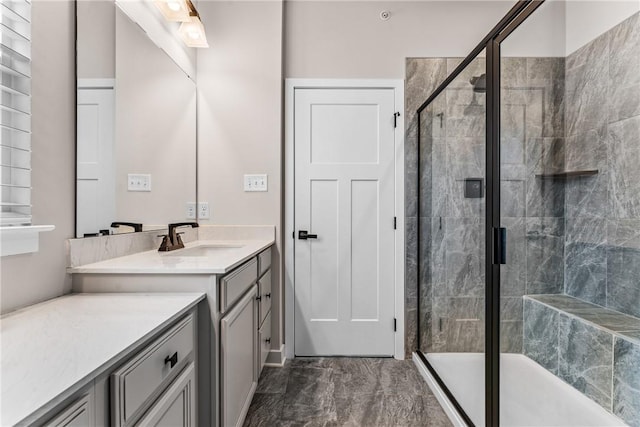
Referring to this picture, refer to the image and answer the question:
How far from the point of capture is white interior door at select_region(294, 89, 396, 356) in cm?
249

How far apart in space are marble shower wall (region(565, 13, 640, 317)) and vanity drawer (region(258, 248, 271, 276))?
1.56 metres

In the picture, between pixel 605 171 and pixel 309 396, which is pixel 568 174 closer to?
pixel 605 171

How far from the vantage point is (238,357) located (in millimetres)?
1431

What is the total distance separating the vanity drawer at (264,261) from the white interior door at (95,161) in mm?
800

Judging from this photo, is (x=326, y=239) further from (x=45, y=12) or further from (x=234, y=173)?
(x=45, y=12)

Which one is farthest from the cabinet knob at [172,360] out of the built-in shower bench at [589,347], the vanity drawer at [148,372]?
the built-in shower bench at [589,347]

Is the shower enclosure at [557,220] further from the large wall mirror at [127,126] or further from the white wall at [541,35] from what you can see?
the large wall mirror at [127,126]

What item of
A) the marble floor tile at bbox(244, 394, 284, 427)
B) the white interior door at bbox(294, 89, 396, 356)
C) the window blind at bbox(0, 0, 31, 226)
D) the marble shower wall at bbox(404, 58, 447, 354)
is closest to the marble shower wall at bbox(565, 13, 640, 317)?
the marble shower wall at bbox(404, 58, 447, 354)

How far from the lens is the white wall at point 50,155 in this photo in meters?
1.04

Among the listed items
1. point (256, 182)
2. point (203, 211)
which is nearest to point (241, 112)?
point (256, 182)

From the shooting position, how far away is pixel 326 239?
8.21 ft

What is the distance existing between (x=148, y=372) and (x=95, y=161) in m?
0.97

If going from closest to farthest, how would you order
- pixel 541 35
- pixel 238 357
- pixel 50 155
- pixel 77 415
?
pixel 77 415 → pixel 50 155 → pixel 541 35 → pixel 238 357

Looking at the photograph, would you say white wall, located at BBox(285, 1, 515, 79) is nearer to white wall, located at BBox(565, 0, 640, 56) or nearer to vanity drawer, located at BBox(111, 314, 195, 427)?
white wall, located at BBox(565, 0, 640, 56)
